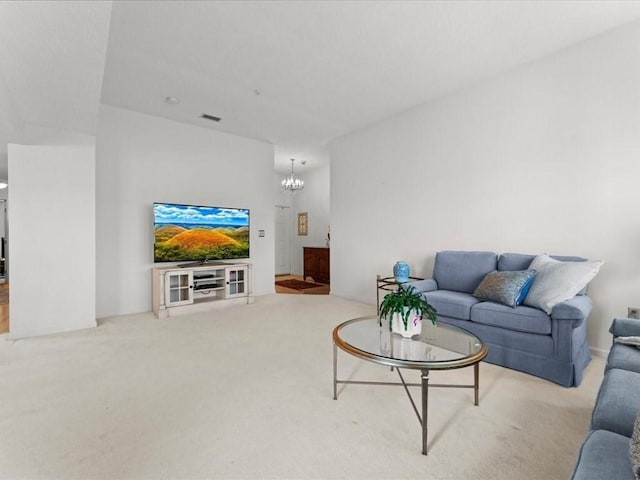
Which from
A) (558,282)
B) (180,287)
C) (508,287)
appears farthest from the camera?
(180,287)

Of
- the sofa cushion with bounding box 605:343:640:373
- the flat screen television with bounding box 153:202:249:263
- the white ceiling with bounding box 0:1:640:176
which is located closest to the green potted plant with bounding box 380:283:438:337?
the sofa cushion with bounding box 605:343:640:373

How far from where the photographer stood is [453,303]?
2922 mm

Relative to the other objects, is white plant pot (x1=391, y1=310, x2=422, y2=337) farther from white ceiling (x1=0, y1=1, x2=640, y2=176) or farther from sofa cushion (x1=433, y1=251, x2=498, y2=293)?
white ceiling (x1=0, y1=1, x2=640, y2=176)

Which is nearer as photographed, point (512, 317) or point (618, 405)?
point (618, 405)

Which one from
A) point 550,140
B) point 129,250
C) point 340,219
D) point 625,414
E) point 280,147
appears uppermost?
point 280,147

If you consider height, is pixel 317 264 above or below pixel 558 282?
below

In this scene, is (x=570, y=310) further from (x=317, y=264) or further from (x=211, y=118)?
(x=317, y=264)

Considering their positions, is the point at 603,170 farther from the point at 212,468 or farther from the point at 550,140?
the point at 212,468

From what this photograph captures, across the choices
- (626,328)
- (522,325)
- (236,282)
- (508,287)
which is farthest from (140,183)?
(626,328)

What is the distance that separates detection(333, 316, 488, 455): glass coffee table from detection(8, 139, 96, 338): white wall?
10.3ft

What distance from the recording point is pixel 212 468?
4.75 ft

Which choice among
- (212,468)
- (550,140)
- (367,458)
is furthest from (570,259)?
(212,468)

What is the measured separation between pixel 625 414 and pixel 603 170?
2.48 metres

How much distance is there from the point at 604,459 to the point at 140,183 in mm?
4983
